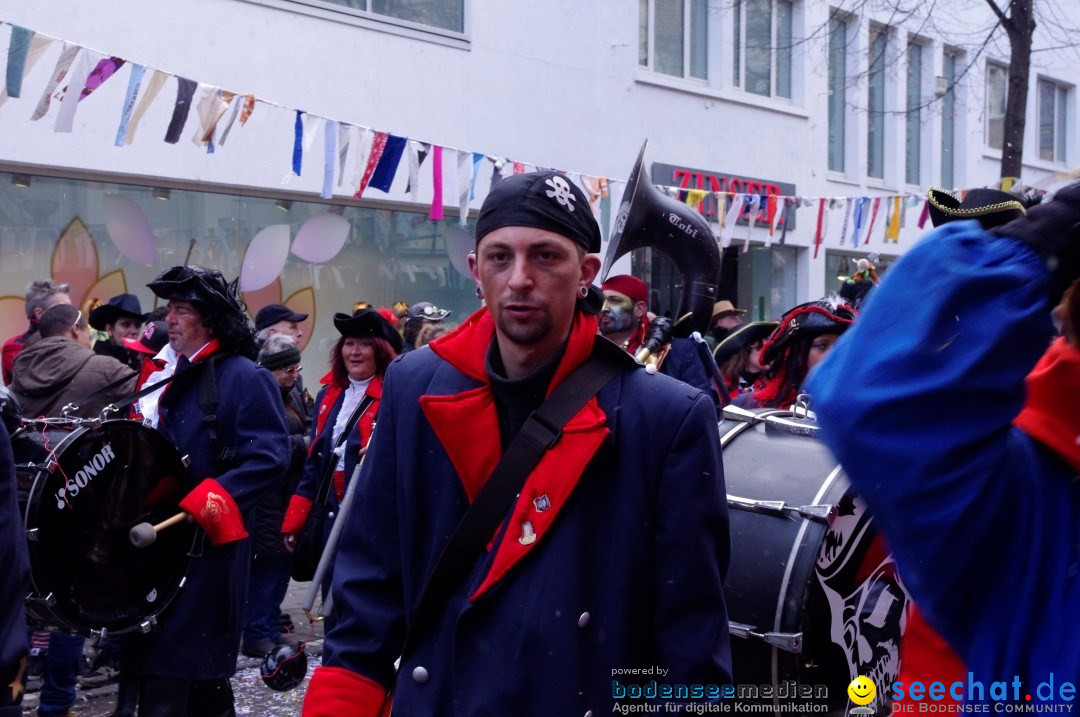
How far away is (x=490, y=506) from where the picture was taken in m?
2.41

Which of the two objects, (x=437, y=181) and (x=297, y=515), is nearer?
(x=297, y=515)

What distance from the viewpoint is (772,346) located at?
18.9 ft

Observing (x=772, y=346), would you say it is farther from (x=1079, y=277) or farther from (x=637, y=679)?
(x=1079, y=277)

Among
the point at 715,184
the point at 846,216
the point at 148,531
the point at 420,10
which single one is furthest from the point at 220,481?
the point at 846,216

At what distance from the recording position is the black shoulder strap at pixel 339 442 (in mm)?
6504

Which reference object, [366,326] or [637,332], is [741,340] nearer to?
[637,332]

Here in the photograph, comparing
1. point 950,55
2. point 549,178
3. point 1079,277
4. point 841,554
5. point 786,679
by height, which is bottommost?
point 786,679

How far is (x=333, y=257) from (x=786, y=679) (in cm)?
899

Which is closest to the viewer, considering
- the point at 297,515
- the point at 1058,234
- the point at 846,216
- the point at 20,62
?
the point at 1058,234

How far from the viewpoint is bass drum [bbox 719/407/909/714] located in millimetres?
4016

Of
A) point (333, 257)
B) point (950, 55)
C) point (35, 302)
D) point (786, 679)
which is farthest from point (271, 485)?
point (950, 55)

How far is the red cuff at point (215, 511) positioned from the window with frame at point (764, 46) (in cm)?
1331

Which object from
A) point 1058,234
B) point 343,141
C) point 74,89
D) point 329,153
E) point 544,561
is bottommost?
point 544,561

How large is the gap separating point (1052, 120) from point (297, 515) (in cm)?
2022
